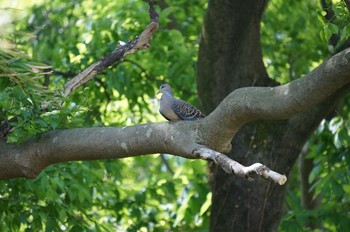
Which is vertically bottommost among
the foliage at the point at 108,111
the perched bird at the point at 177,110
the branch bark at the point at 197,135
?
the foliage at the point at 108,111

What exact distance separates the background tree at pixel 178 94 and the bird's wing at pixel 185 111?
0.62 metres

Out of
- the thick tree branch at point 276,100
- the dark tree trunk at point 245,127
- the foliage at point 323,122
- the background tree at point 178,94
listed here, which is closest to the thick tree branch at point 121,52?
the background tree at point 178,94

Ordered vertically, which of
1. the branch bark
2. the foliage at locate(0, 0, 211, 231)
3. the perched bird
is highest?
the branch bark

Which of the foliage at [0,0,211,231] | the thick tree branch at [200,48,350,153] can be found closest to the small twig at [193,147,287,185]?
the thick tree branch at [200,48,350,153]

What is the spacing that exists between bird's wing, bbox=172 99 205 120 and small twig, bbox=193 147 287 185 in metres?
1.05

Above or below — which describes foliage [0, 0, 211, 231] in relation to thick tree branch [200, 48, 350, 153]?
below

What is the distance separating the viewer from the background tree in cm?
606

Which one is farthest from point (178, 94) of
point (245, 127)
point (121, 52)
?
point (121, 52)

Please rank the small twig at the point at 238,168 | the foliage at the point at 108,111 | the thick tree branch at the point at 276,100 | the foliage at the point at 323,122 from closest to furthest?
the small twig at the point at 238,168
the thick tree branch at the point at 276,100
the foliage at the point at 108,111
the foliage at the point at 323,122

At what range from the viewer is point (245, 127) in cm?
721

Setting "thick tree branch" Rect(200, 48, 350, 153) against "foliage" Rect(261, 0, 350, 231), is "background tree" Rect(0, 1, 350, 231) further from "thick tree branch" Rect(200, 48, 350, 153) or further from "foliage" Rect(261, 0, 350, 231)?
"thick tree branch" Rect(200, 48, 350, 153)

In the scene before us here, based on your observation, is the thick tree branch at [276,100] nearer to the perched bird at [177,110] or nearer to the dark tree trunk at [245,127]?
the perched bird at [177,110]

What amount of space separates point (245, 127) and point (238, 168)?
3.05 meters

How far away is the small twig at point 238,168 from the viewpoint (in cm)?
397
